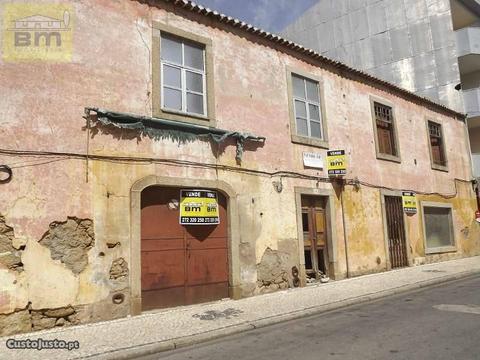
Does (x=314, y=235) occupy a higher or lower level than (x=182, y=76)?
lower

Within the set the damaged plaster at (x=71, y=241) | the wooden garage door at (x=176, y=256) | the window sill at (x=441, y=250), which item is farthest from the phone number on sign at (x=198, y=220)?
the window sill at (x=441, y=250)

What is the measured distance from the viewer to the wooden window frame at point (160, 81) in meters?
8.98

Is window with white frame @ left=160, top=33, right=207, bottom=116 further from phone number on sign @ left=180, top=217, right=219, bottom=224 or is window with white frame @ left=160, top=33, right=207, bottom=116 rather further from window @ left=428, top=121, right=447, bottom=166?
window @ left=428, top=121, right=447, bottom=166

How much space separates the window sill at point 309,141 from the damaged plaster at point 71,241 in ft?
19.4

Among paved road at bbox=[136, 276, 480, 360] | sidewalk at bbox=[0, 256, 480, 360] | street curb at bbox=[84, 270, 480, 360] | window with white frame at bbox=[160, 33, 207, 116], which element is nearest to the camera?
paved road at bbox=[136, 276, 480, 360]

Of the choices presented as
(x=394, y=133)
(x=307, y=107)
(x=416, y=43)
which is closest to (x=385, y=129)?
(x=394, y=133)

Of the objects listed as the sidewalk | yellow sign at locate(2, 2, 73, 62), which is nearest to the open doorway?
the sidewalk

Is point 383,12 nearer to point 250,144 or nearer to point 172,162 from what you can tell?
point 250,144

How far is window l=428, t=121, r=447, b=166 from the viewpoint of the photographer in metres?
17.5

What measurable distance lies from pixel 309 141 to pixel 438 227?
310 inches

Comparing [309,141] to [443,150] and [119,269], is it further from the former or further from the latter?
[443,150]

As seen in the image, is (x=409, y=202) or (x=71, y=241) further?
(x=409, y=202)

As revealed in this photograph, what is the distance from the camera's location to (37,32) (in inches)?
315

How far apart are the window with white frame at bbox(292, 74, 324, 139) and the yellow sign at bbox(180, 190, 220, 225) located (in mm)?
3645
